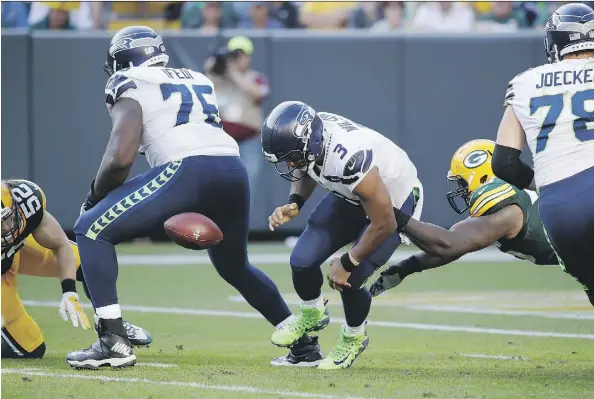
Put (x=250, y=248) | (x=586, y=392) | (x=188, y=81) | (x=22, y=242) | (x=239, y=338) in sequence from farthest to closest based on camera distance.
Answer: (x=250, y=248) < (x=239, y=338) < (x=22, y=242) < (x=188, y=81) < (x=586, y=392)

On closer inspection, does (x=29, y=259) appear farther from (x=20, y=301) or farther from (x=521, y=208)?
(x=521, y=208)

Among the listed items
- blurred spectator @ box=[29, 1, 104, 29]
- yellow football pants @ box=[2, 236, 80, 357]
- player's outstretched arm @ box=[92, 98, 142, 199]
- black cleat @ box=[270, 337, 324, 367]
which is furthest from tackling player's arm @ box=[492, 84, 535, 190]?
blurred spectator @ box=[29, 1, 104, 29]

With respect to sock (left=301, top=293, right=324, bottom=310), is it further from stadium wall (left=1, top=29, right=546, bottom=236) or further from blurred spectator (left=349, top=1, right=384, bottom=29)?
blurred spectator (left=349, top=1, right=384, bottom=29)

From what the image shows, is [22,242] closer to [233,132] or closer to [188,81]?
[188,81]

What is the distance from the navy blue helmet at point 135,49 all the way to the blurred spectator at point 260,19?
23.1 feet

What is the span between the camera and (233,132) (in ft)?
42.0

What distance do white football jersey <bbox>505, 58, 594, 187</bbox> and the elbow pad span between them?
0.27 ft

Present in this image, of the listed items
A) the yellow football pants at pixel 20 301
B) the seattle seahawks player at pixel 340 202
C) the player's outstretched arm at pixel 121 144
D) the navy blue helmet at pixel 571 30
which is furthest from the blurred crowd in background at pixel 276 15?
the navy blue helmet at pixel 571 30

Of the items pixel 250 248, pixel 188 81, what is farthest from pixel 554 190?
pixel 250 248

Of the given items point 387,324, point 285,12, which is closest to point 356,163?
point 387,324

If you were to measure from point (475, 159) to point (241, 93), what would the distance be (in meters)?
6.37

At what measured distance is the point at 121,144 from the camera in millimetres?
5848

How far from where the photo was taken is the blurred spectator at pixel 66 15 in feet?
42.6

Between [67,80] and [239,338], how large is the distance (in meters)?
6.41
